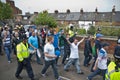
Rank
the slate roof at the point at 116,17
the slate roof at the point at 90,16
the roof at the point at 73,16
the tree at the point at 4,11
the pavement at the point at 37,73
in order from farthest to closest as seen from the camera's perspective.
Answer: the roof at the point at 73,16 < the slate roof at the point at 90,16 < the slate roof at the point at 116,17 < the tree at the point at 4,11 < the pavement at the point at 37,73

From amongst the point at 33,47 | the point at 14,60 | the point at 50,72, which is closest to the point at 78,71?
the point at 50,72

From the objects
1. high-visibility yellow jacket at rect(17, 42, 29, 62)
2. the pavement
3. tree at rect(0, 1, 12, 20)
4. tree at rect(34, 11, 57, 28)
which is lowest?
the pavement

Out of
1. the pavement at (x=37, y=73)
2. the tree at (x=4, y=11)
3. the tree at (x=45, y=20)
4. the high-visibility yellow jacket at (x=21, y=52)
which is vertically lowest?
the pavement at (x=37, y=73)

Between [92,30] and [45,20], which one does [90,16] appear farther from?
[92,30]

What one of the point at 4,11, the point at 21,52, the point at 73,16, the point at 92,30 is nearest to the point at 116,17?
the point at 73,16

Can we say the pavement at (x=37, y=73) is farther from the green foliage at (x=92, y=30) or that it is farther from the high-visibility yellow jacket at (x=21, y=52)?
the green foliage at (x=92, y=30)

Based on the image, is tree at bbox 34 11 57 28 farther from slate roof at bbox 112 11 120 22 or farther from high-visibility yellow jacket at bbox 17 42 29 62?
high-visibility yellow jacket at bbox 17 42 29 62

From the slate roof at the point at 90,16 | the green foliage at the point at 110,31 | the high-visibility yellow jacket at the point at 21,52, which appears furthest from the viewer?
the slate roof at the point at 90,16

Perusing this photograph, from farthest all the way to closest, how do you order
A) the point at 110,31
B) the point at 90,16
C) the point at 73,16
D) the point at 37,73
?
1. the point at 73,16
2. the point at 90,16
3. the point at 110,31
4. the point at 37,73

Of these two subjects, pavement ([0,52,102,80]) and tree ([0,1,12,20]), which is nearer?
pavement ([0,52,102,80])

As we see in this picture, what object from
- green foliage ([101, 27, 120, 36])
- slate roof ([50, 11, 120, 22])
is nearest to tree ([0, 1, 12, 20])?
slate roof ([50, 11, 120, 22])

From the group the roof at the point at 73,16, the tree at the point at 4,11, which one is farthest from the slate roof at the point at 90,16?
the tree at the point at 4,11

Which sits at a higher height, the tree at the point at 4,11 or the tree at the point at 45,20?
the tree at the point at 4,11

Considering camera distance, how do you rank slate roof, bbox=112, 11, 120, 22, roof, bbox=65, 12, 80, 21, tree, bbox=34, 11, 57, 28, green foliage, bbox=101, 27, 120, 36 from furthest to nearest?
roof, bbox=65, 12, 80, 21, slate roof, bbox=112, 11, 120, 22, tree, bbox=34, 11, 57, 28, green foliage, bbox=101, 27, 120, 36
